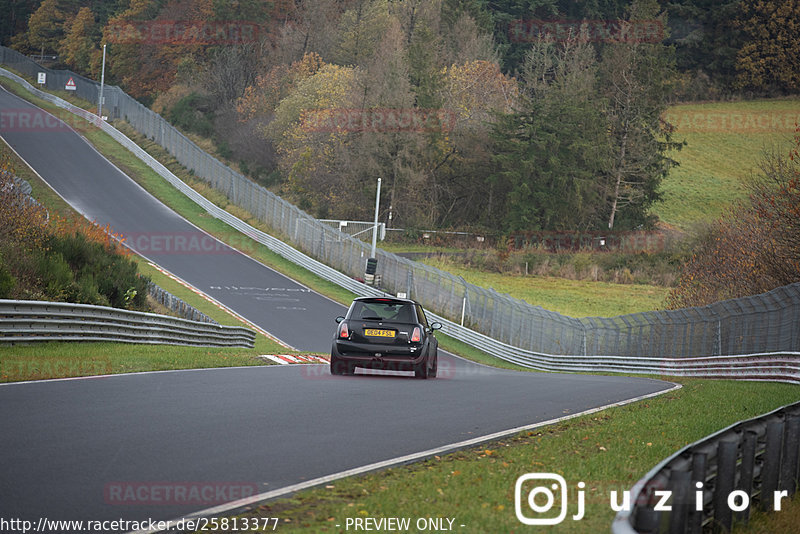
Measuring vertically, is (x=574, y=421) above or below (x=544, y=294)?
above

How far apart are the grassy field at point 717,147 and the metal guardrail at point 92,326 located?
226 ft

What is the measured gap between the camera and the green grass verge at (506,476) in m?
6.23

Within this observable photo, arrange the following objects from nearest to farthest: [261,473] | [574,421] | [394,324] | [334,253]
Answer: [261,473] → [574,421] → [394,324] → [334,253]

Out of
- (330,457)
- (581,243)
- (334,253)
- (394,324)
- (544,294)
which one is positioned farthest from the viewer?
(581,243)

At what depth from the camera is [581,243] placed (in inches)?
2940

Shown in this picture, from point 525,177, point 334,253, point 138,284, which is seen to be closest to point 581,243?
point 525,177

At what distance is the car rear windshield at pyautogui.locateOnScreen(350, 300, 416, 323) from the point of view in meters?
16.8

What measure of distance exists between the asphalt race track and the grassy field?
75.9 meters

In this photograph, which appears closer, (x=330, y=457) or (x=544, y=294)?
(x=330, y=457)

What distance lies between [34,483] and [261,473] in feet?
5.51

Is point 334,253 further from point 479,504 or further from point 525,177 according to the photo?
point 479,504

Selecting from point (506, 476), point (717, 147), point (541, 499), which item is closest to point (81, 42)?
point (717, 147)

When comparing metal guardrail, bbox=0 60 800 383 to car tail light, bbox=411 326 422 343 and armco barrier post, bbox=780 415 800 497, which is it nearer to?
car tail light, bbox=411 326 422 343

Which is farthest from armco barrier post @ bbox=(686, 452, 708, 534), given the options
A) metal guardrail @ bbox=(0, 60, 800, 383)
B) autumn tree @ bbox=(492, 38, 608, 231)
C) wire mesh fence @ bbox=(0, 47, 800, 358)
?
autumn tree @ bbox=(492, 38, 608, 231)
